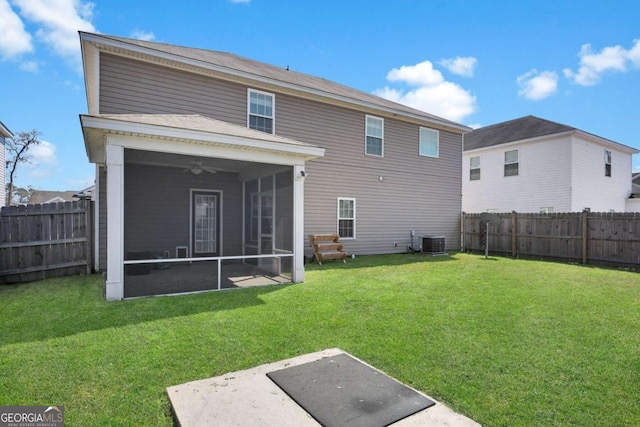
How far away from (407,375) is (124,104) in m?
8.22

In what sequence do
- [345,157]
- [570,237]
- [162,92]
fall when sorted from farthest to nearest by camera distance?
[345,157] < [570,237] < [162,92]

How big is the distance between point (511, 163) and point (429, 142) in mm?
6502

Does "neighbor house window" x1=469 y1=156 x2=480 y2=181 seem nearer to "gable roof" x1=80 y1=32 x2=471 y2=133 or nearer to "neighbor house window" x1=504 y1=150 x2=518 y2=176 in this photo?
"neighbor house window" x1=504 y1=150 x2=518 y2=176

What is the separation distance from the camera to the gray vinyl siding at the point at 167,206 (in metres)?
8.82

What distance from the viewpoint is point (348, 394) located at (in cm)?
268

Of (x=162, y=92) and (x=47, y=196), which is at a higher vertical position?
(x=162, y=92)

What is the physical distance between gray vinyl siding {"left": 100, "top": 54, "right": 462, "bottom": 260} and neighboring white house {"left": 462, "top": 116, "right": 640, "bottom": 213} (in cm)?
452

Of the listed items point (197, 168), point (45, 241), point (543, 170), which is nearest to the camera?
point (45, 241)

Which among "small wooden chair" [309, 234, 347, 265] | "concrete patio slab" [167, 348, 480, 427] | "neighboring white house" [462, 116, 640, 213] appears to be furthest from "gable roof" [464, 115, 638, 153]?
Result: "concrete patio slab" [167, 348, 480, 427]

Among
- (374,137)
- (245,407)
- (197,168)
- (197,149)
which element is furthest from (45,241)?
(374,137)

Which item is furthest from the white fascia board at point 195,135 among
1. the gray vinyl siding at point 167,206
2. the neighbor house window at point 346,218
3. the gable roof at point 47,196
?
the gable roof at point 47,196

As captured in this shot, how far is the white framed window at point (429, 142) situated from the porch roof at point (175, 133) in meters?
7.55

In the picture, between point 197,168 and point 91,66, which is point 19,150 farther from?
point 197,168

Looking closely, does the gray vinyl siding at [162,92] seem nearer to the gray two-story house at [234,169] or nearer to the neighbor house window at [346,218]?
the gray two-story house at [234,169]
